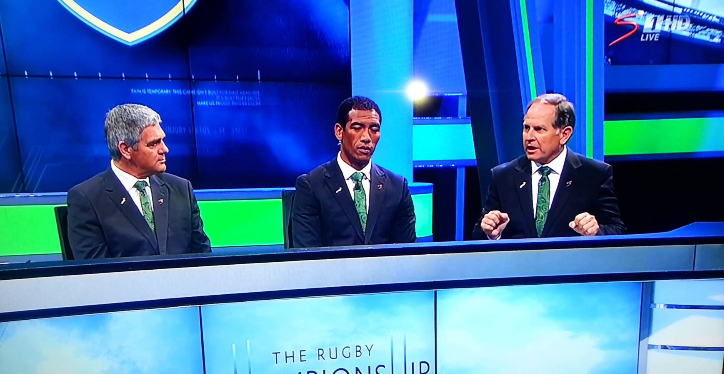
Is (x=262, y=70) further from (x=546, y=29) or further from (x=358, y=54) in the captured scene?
(x=546, y=29)

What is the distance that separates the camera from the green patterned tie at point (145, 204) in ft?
5.29

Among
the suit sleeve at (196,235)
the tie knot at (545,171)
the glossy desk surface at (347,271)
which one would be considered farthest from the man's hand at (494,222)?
the suit sleeve at (196,235)

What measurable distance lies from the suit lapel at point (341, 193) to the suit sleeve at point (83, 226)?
2.98 ft

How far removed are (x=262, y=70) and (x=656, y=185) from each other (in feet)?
13.9

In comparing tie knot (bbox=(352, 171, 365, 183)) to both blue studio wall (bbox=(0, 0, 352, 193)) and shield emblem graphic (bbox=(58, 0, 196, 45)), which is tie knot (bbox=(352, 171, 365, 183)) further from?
shield emblem graphic (bbox=(58, 0, 196, 45))

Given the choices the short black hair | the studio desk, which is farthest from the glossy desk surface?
the short black hair

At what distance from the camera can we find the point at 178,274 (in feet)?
2.15

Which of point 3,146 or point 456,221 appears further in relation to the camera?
point 456,221

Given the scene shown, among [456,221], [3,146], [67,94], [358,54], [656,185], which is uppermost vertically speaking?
[358,54]

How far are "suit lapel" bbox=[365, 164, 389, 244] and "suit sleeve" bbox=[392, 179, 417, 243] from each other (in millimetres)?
94

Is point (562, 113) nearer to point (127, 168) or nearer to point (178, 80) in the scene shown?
point (127, 168)

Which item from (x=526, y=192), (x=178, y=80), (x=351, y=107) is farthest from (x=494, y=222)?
(x=178, y=80)

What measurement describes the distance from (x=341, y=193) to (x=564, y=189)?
2.95ft

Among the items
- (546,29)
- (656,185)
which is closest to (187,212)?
(546,29)
